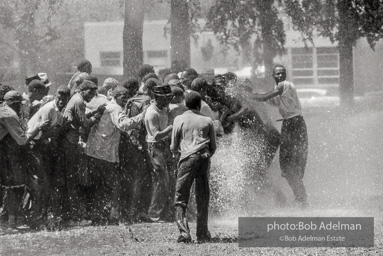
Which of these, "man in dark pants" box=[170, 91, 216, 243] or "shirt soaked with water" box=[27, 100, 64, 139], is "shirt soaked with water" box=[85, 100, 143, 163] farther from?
"man in dark pants" box=[170, 91, 216, 243]

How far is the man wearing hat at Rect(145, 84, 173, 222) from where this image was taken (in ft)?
35.3

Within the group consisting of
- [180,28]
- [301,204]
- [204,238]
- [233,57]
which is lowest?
[301,204]

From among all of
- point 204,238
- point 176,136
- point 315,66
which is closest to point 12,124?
point 176,136

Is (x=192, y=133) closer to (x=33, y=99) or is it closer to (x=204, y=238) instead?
(x=204, y=238)

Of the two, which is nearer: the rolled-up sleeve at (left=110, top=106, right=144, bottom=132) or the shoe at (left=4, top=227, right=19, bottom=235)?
the shoe at (left=4, top=227, right=19, bottom=235)

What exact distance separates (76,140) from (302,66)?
41.6 metres

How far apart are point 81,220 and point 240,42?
1967 centimetres

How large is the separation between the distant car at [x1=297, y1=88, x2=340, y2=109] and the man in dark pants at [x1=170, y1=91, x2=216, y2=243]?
28.8 m

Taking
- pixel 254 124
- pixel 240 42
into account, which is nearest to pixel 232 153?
pixel 254 124

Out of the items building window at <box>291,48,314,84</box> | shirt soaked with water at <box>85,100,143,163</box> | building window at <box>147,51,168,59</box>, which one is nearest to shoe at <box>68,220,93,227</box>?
shirt soaked with water at <box>85,100,143,163</box>

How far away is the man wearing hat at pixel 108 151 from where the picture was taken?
11.0 meters

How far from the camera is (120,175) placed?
37.5 feet

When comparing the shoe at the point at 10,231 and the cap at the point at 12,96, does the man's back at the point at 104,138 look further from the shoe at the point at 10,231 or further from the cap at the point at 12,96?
the shoe at the point at 10,231

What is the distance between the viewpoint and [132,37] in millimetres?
20859
